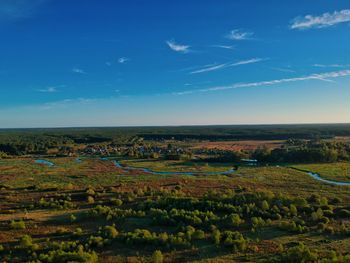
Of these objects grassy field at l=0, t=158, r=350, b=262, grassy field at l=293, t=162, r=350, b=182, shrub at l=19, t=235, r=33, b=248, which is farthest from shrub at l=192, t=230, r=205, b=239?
grassy field at l=293, t=162, r=350, b=182

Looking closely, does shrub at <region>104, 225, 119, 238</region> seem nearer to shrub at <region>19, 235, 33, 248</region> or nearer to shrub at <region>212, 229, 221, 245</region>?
shrub at <region>19, 235, 33, 248</region>

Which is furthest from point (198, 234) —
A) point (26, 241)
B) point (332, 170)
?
point (332, 170)

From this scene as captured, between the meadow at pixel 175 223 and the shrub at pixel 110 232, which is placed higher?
the shrub at pixel 110 232

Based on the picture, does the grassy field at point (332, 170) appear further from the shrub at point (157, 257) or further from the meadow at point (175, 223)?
the shrub at point (157, 257)

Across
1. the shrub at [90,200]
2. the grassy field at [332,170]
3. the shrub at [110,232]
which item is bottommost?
the grassy field at [332,170]

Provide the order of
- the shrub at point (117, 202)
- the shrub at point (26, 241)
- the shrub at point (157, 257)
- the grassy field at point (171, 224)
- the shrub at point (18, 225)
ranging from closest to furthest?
the shrub at point (157, 257) → the grassy field at point (171, 224) → the shrub at point (26, 241) → the shrub at point (18, 225) → the shrub at point (117, 202)

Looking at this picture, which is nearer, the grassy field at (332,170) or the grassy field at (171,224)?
the grassy field at (171,224)

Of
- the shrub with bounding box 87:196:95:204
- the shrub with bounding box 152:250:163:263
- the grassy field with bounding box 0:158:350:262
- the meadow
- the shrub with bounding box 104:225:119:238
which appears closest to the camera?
the shrub with bounding box 152:250:163:263

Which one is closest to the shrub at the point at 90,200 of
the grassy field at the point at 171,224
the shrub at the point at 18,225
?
the grassy field at the point at 171,224

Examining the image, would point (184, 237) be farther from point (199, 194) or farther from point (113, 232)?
point (199, 194)
